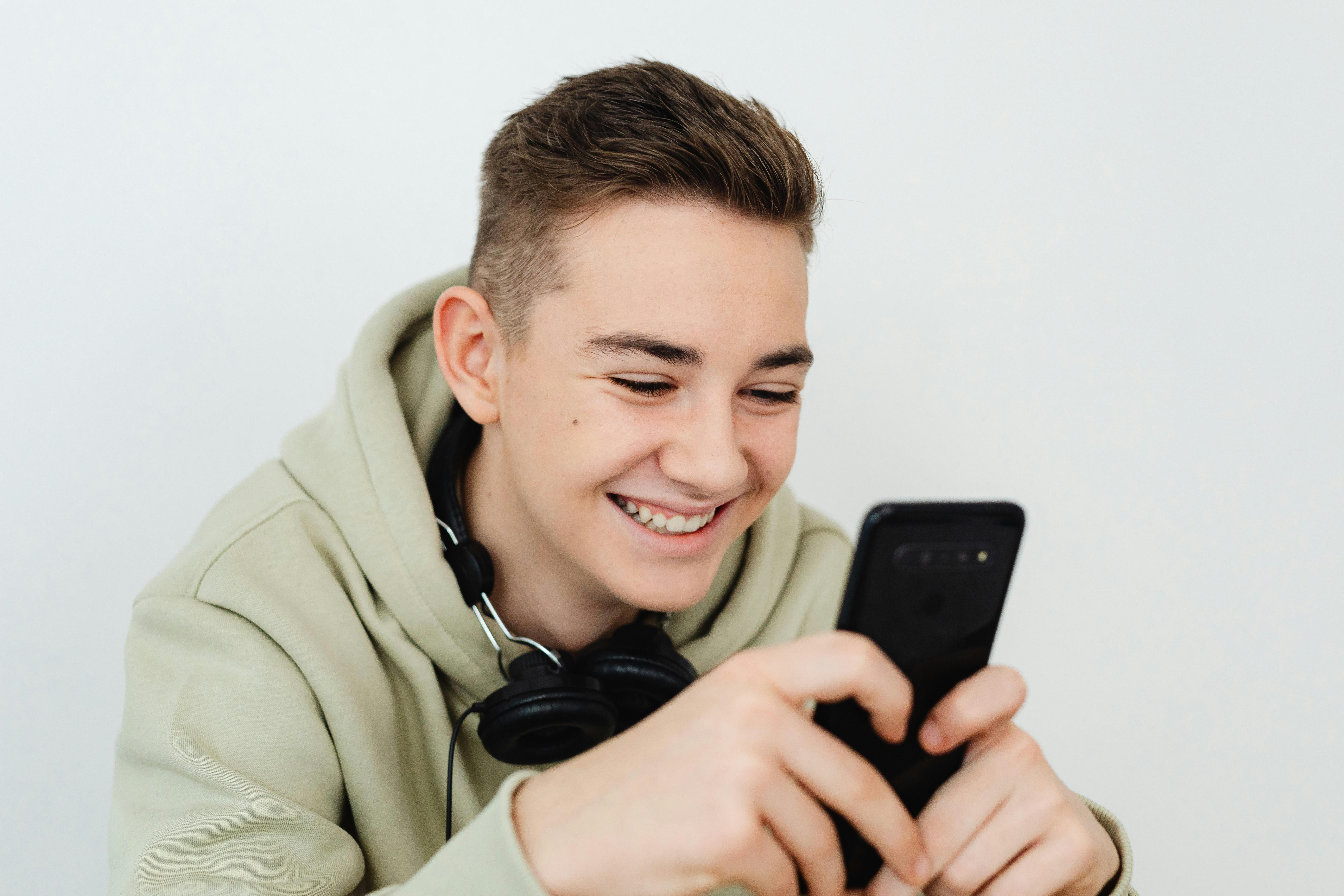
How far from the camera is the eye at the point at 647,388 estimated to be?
1.33 meters

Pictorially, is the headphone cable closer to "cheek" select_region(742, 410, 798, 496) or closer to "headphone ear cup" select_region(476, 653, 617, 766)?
"headphone ear cup" select_region(476, 653, 617, 766)

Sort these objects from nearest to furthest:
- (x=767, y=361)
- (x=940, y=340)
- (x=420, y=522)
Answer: (x=767, y=361) < (x=420, y=522) < (x=940, y=340)

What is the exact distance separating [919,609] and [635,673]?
0.58 m

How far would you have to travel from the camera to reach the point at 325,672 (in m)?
1.32

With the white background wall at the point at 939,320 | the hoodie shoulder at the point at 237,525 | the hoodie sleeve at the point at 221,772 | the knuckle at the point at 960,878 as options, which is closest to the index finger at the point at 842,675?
the knuckle at the point at 960,878

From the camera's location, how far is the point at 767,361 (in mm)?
1343

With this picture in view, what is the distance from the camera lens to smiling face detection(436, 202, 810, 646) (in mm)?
1298

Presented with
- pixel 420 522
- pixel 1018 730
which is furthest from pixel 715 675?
pixel 420 522

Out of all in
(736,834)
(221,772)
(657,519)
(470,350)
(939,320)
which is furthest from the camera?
(939,320)

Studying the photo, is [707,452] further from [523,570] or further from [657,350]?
[523,570]

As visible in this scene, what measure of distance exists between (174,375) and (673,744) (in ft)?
4.95

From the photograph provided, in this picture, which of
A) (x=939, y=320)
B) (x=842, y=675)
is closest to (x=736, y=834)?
(x=842, y=675)

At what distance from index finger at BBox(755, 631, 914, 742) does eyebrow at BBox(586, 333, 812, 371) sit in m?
0.52

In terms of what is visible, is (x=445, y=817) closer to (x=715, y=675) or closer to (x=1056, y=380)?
(x=715, y=675)
